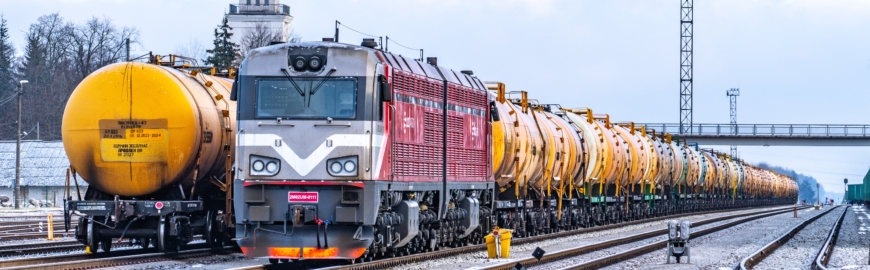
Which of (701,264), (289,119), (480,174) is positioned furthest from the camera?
(480,174)

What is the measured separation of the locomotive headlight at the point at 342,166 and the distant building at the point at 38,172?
44857 millimetres

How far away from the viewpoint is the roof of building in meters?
62.0

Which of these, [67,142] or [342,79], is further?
[67,142]

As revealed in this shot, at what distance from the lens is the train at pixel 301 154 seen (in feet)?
61.7

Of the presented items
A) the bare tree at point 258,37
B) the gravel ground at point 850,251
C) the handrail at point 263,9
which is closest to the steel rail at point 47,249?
the gravel ground at point 850,251

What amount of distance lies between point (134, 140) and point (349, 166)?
5295 millimetres

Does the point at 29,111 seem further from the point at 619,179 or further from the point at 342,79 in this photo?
the point at 342,79

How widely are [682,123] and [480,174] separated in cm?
6603

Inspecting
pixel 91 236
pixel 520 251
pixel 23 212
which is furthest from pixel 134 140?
pixel 23 212

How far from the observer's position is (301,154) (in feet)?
61.8

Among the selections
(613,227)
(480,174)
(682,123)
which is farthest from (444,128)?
(682,123)

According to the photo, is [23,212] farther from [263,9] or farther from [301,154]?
[263,9]

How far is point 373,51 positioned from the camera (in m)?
19.6

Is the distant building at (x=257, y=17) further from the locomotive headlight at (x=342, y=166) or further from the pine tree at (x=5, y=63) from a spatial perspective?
the locomotive headlight at (x=342, y=166)
